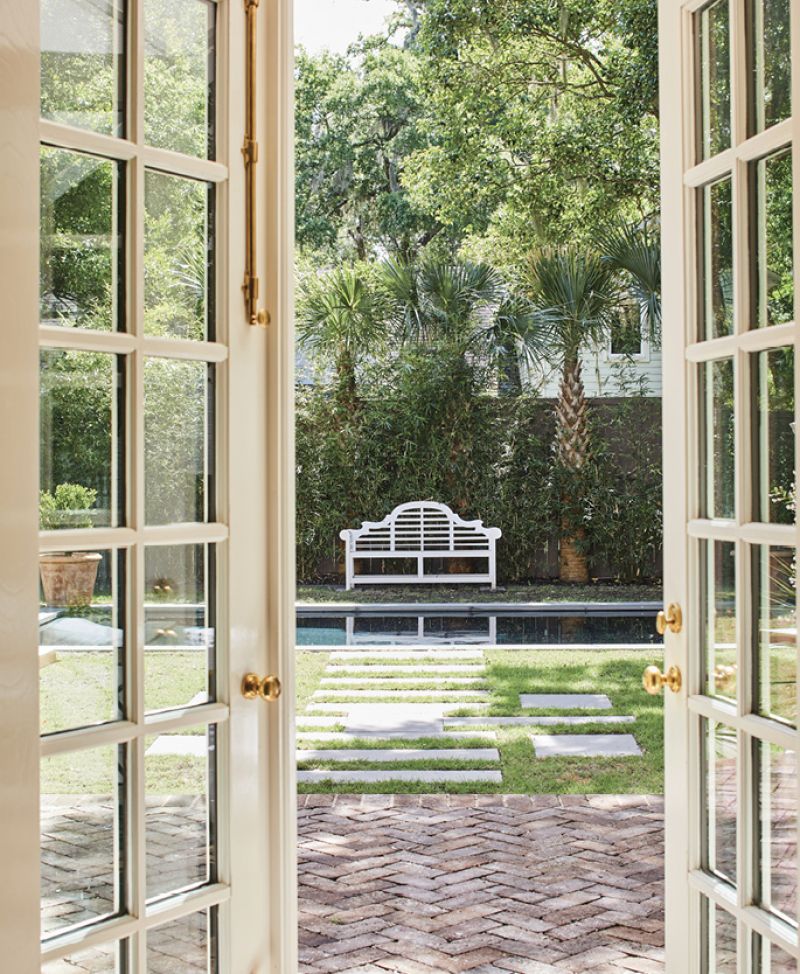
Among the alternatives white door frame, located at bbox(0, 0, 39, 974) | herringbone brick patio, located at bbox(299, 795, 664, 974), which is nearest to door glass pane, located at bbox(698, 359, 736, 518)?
white door frame, located at bbox(0, 0, 39, 974)

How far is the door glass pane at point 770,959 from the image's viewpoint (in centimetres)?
191

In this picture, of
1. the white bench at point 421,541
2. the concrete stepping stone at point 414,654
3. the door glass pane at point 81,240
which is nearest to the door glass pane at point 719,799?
the door glass pane at point 81,240

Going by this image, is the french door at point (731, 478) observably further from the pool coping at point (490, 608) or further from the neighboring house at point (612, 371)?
the neighboring house at point (612, 371)

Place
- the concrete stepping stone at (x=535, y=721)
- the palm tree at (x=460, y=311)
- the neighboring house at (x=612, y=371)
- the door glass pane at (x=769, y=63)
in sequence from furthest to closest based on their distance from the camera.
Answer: the neighboring house at (x=612, y=371) → the palm tree at (x=460, y=311) → the concrete stepping stone at (x=535, y=721) → the door glass pane at (x=769, y=63)

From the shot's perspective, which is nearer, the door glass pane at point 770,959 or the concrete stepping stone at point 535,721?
the door glass pane at point 770,959

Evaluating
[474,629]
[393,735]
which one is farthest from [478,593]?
[393,735]

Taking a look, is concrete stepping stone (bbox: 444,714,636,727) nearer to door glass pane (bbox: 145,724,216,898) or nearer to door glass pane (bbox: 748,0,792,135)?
door glass pane (bbox: 145,724,216,898)

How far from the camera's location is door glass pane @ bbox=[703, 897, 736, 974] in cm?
215

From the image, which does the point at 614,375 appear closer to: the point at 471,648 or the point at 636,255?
the point at 636,255

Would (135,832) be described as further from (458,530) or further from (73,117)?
(458,530)

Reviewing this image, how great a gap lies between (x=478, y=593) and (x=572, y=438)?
1.94m

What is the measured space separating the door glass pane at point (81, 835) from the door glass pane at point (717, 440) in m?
1.24

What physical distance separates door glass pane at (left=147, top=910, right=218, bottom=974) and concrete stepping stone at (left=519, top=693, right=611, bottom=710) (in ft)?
14.1

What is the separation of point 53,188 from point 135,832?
116 cm
